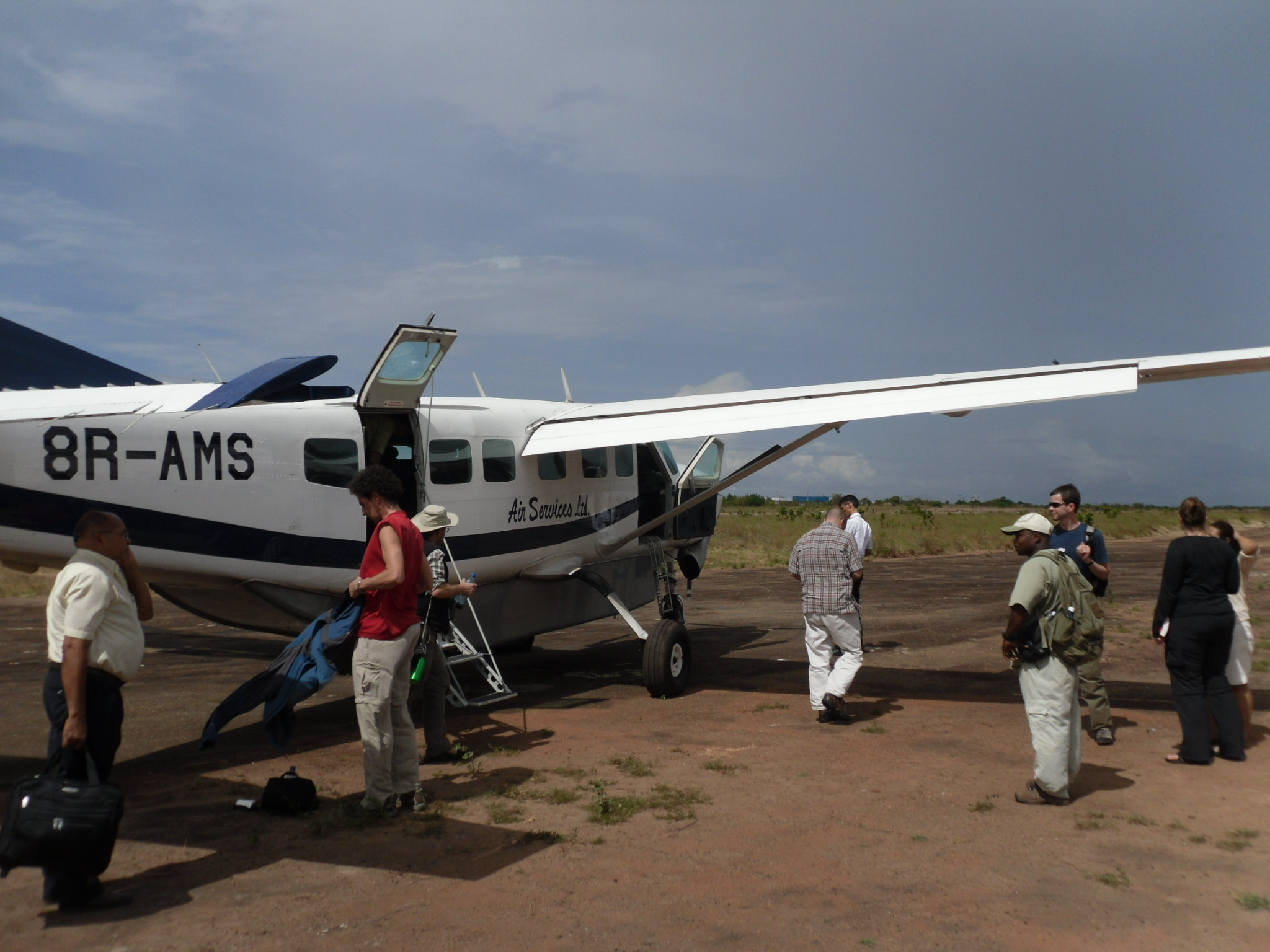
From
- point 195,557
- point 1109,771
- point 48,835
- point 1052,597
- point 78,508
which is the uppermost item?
point 78,508

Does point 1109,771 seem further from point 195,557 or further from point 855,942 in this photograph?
point 195,557

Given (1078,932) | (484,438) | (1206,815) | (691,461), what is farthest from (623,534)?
(1078,932)

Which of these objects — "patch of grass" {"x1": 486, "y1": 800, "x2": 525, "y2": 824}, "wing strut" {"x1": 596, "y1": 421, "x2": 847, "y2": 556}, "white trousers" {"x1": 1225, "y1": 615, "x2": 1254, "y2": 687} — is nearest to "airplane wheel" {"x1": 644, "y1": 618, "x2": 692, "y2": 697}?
"wing strut" {"x1": 596, "y1": 421, "x2": 847, "y2": 556}

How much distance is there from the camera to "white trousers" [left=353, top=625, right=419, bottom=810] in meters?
5.44

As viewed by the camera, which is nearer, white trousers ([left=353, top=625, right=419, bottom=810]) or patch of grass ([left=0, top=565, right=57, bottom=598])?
white trousers ([left=353, top=625, right=419, bottom=810])

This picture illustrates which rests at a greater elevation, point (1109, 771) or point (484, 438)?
point (484, 438)

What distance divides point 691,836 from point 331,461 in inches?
175

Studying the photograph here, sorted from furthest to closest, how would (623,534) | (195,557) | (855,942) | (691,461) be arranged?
(691,461), (623,534), (195,557), (855,942)

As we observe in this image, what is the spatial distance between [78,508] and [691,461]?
296 inches

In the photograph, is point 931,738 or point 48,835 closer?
point 48,835

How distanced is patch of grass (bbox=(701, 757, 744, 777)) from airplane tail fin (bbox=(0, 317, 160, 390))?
6.27m

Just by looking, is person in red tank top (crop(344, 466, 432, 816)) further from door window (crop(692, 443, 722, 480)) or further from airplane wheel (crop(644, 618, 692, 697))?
door window (crop(692, 443, 722, 480))

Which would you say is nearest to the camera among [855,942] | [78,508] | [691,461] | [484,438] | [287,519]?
[855,942]

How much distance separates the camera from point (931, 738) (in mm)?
7582
